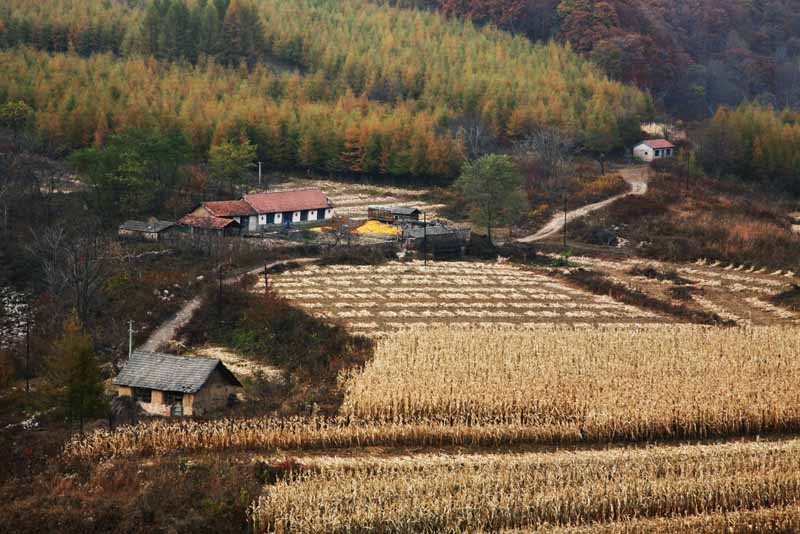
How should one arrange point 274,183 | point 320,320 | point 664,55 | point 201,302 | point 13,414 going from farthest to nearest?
point 664,55 → point 274,183 → point 201,302 → point 320,320 → point 13,414

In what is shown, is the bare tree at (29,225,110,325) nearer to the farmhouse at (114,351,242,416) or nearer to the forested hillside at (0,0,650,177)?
the farmhouse at (114,351,242,416)

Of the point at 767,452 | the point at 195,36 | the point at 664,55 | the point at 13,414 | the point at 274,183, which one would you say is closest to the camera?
the point at 767,452

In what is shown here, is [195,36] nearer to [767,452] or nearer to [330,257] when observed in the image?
[330,257]

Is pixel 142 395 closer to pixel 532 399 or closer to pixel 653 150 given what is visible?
pixel 532 399

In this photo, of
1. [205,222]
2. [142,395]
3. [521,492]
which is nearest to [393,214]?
[205,222]

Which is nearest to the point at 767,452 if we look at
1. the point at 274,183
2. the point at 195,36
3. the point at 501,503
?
the point at 501,503

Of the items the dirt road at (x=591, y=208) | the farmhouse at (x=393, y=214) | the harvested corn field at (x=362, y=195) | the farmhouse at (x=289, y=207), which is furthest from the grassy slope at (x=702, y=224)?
the farmhouse at (x=289, y=207)
